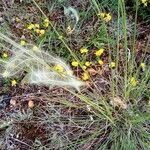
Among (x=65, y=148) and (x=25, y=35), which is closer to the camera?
(x=65, y=148)

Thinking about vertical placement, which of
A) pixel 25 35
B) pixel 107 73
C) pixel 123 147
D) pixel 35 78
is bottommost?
pixel 123 147

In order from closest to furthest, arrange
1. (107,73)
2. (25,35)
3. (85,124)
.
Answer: (85,124) → (107,73) → (25,35)

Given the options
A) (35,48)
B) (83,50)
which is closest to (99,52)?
(83,50)

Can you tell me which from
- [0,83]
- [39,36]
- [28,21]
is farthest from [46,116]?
[28,21]

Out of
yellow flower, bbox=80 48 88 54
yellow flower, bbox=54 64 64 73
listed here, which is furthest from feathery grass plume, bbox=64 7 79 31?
yellow flower, bbox=54 64 64 73

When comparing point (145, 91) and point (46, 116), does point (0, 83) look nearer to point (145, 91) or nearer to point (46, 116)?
point (46, 116)

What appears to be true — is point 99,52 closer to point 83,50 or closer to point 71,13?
point 83,50

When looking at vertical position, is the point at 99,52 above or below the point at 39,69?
below

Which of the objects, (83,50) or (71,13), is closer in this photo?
(83,50)

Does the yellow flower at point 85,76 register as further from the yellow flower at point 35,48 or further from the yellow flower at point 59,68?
the yellow flower at point 35,48
